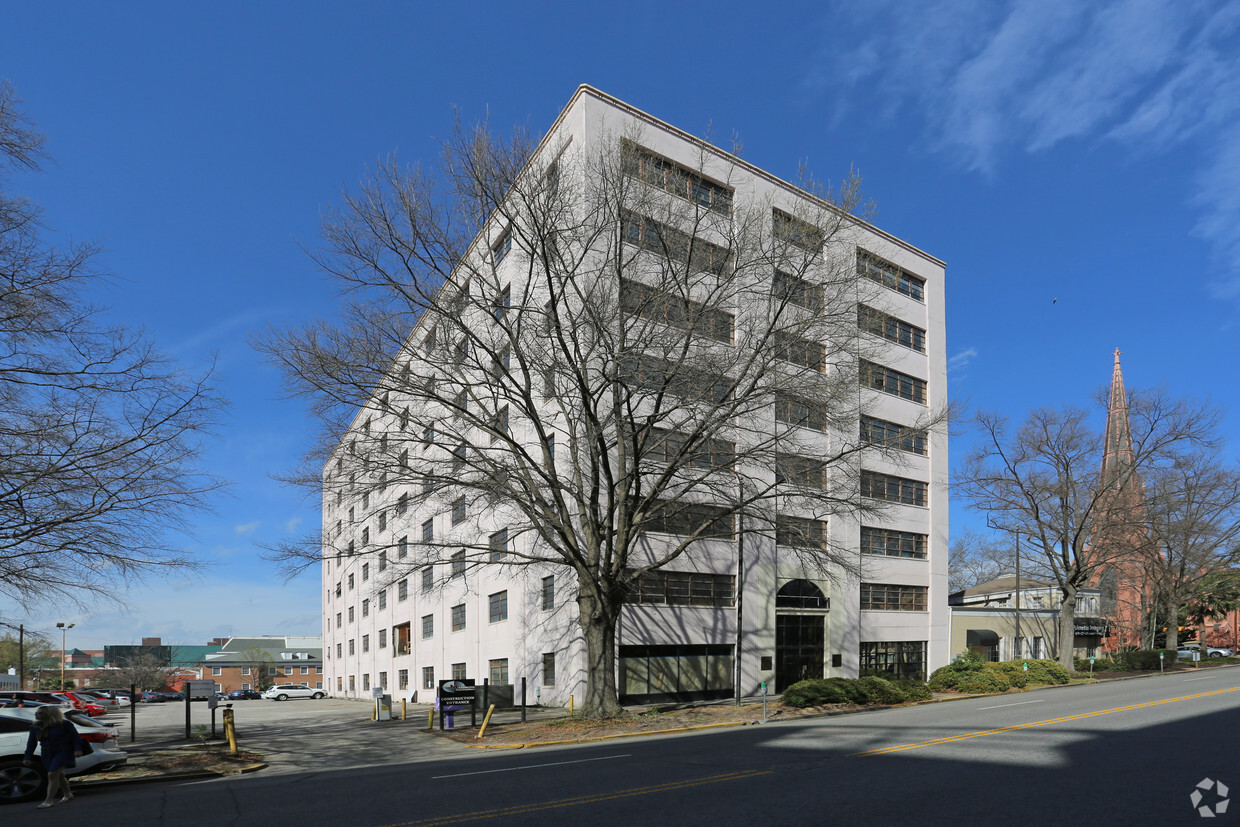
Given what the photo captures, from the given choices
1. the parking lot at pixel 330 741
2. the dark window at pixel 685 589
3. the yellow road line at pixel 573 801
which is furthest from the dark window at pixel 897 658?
the yellow road line at pixel 573 801

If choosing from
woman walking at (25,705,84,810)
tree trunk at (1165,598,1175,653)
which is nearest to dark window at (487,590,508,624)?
woman walking at (25,705,84,810)

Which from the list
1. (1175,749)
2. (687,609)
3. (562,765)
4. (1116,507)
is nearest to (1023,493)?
(1116,507)

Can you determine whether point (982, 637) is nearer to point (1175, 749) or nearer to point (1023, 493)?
point (1023, 493)

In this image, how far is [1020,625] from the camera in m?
53.1

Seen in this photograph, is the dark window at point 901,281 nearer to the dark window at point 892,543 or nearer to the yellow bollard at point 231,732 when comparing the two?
the dark window at point 892,543

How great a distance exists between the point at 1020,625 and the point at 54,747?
53039 mm

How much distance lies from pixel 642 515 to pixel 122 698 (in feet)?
185

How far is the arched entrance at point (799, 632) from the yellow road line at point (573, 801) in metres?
23.9

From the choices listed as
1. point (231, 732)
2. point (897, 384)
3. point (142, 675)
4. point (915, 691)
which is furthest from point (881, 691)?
point (142, 675)

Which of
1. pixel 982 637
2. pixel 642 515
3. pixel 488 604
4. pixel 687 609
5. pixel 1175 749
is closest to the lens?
pixel 1175 749

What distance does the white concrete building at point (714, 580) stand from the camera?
2991 centimetres

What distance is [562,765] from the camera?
571 inches

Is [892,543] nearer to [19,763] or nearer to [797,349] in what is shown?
[797,349]

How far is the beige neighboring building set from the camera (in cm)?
4809
